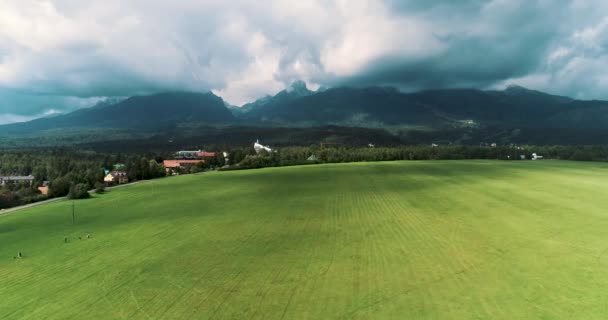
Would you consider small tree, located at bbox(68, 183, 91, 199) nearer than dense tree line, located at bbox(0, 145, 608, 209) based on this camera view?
Yes

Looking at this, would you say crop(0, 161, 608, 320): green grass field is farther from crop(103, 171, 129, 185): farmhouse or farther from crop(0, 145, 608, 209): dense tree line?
crop(103, 171, 129, 185): farmhouse

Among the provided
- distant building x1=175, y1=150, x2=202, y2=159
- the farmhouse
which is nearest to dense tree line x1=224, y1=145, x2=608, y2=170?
distant building x1=175, y1=150, x2=202, y2=159

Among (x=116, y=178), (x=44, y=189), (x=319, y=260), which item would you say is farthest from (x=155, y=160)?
(x=319, y=260)

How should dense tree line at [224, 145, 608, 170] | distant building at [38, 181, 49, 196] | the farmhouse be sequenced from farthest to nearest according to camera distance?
dense tree line at [224, 145, 608, 170] < the farmhouse < distant building at [38, 181, 49, 196]

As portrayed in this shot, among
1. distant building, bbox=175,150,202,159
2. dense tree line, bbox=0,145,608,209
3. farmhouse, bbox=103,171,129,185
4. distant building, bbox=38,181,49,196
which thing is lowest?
distant building, bbox=38,181,49,196

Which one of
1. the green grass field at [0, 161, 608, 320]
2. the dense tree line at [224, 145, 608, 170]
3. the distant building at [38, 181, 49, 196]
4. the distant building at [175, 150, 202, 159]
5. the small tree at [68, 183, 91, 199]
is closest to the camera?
the green grass field at [0, 161, 608, 320]

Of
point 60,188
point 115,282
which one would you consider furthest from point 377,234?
point 60,188

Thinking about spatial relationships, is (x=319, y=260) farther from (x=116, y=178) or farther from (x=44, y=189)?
(x=44, y=189)

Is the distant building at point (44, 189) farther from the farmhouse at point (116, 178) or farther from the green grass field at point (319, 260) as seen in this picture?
the green grass field at point (319, 260)

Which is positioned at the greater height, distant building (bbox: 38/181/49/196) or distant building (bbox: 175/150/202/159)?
distant building (bbox: 175/150/202/159)

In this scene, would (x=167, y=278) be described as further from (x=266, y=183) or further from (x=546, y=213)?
(x=266, y=183)
